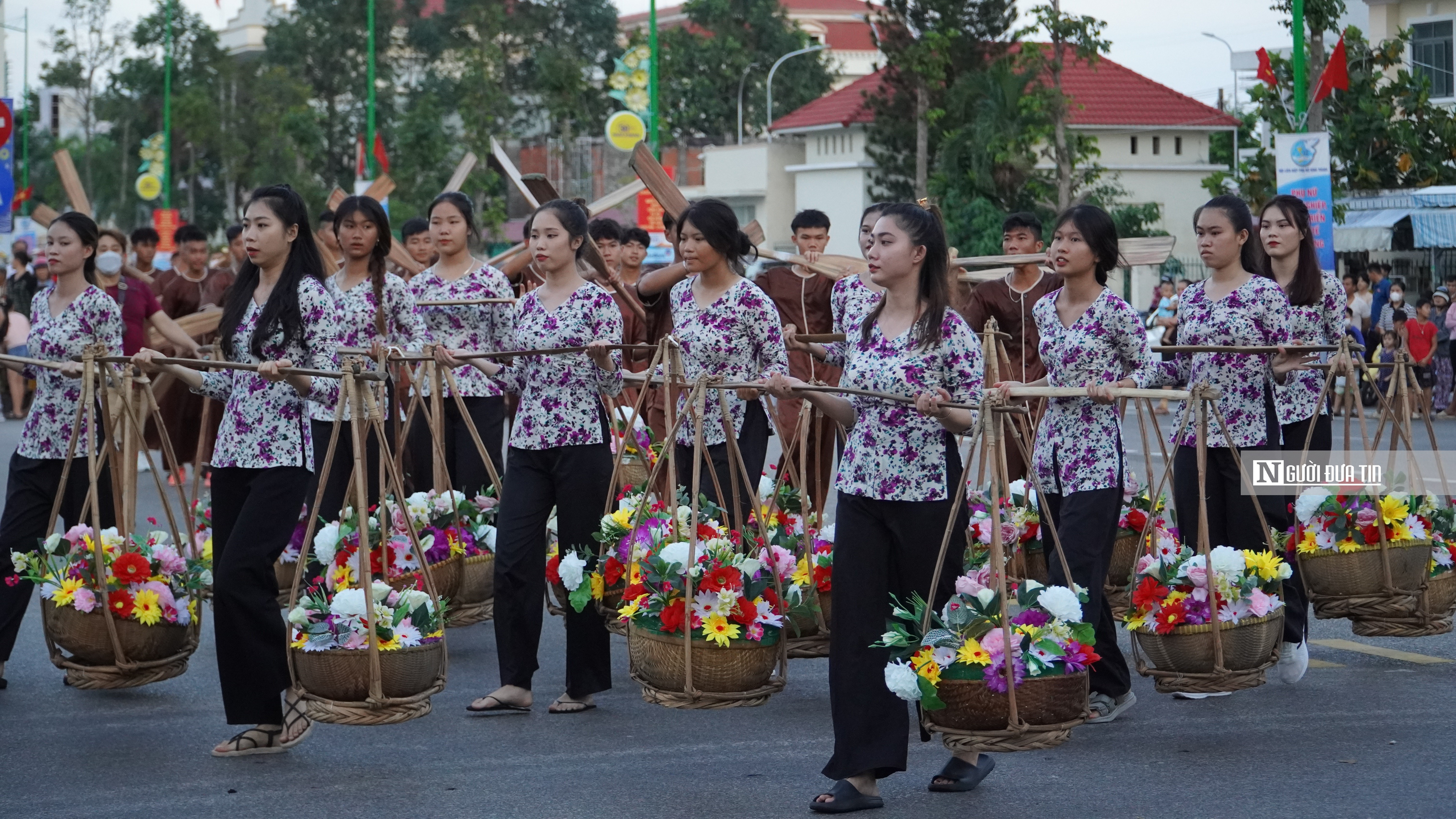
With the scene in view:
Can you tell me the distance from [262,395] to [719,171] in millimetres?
44092

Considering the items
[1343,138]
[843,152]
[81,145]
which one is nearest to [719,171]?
[843,152]

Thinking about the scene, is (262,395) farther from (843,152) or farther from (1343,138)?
(843,152)

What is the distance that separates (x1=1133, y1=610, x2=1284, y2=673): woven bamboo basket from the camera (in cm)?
560

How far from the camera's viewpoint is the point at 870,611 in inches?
189

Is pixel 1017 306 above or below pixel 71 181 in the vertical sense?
below

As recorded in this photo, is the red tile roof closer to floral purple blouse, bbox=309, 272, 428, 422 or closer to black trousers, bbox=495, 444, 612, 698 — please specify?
floral purple blouse, bbox=309, 272, 428, 422

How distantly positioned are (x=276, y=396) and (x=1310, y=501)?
3.61 metres

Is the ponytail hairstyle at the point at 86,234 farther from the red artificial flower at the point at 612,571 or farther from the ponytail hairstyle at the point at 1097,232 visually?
the ponytail hairstyle at the point at 1097,232

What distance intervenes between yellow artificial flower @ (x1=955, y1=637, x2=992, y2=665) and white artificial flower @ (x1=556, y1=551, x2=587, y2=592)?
5.71 ft

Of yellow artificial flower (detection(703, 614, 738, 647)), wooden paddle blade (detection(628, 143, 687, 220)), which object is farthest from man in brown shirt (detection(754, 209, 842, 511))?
yellow artificial flower (detection(703, 614, 738, 647))

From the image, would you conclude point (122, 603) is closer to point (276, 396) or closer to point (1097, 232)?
point (276, 396)

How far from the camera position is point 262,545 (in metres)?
5.43

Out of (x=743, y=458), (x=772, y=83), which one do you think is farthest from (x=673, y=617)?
(x=772, y=83)

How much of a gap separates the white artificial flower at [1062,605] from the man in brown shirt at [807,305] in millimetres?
3939
